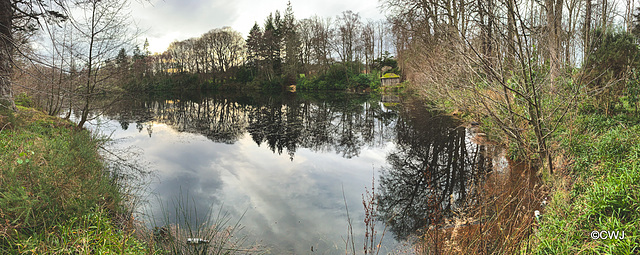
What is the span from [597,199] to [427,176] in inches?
128

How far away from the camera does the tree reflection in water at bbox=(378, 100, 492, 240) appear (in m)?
4.76

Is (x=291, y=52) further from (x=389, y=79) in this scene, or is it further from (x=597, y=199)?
(x=597, y=199)

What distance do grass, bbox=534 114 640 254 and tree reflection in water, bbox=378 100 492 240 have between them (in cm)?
107

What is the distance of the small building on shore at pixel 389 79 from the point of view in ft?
109

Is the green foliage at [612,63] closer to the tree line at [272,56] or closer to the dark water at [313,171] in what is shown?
the dark water at [313,171]

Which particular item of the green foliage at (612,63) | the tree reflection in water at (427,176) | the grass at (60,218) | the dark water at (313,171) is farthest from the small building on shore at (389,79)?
the grass at (60,218)

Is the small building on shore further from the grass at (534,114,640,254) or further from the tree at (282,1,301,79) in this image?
the grass at (534,114,640,254)

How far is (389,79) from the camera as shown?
3353 cm

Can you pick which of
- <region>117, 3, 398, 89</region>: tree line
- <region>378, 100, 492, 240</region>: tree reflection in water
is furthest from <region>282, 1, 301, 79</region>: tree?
<region>378, 100, 492, 240</region>: tree reflection in water

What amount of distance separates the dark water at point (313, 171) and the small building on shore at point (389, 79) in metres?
19.5

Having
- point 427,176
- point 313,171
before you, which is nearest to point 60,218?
point 313,171

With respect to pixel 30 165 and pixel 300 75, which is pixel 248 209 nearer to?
pixel 30 165

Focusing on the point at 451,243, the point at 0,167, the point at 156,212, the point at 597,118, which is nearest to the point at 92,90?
the point at 156,212

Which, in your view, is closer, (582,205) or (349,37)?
(582,205)
